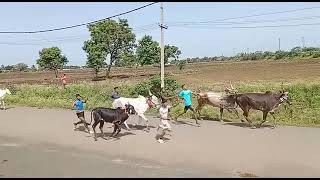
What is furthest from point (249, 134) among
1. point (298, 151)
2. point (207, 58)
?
point (207, 58)

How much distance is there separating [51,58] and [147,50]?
13.5m

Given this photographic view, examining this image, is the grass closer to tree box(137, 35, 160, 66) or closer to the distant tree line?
tree box(137, 35, 160, 66)

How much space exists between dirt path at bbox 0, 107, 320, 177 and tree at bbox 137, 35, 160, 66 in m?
40.9

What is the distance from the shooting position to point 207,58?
165 meters

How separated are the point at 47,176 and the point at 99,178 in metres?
1.45

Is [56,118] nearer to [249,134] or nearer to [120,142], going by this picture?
[120,142]

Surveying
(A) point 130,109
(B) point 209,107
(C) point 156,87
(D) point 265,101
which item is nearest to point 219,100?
(D) point 265,101

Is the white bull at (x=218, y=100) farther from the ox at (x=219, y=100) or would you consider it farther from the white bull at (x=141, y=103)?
the white bull at (x=141, y=103)

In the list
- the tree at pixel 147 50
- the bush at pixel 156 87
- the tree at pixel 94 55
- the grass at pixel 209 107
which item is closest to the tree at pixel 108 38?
the tree at pixel 94 55

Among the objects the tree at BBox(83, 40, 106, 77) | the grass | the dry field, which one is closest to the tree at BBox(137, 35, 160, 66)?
the dry field

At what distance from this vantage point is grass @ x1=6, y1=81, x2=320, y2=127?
19547mm

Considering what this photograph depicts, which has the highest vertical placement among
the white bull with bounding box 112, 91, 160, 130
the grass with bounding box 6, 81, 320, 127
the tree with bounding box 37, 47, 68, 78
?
the tree with bounding box 37, 47, 68, 78

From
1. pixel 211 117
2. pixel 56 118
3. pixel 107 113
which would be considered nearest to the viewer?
pixel 107 113

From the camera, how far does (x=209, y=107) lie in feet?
74.2
